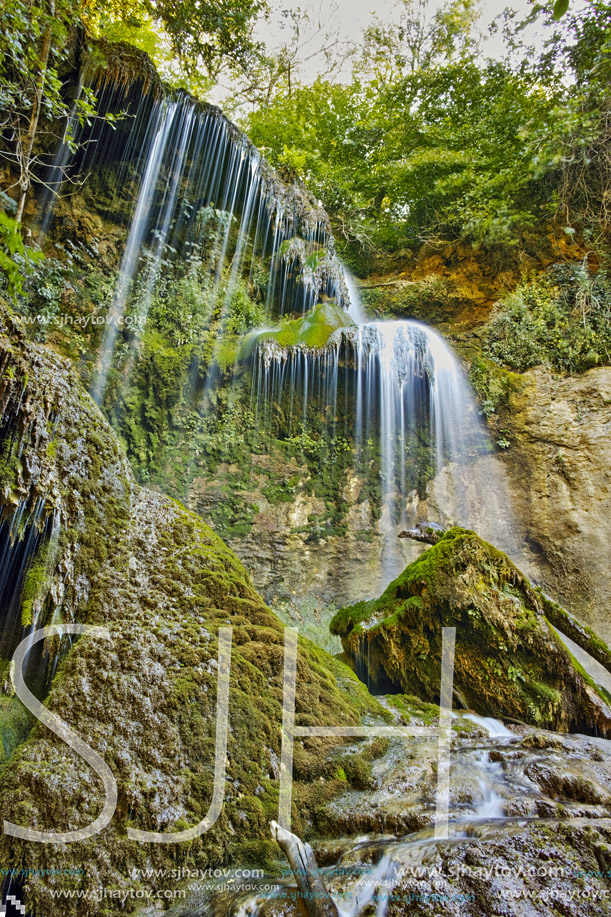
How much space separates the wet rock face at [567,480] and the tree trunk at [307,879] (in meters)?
7.94

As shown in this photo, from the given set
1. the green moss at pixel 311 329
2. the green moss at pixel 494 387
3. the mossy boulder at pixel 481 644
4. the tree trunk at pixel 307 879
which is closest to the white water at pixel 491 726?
the mossy boulder at pixel 481 644

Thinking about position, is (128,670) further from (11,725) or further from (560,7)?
(560,7)

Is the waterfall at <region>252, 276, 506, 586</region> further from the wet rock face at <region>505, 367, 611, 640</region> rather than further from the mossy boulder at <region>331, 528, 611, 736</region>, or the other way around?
the mossy boulder at <region>331, 528, 611, 736</region>

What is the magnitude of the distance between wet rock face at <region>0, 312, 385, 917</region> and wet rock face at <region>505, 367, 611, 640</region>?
662 centimetres

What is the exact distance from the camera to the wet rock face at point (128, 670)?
83.1 inches

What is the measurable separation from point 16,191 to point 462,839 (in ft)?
29.9

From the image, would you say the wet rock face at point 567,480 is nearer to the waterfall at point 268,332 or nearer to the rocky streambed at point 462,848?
the waterfall at point 268,332

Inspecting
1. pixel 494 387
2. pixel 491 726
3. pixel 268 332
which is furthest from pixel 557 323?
pixel 491 726

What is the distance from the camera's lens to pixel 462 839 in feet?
7.55

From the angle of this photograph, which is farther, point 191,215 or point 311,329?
point 311,329

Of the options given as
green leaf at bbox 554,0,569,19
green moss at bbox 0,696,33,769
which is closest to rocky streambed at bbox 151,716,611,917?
green moss at bbox 0,696,33,769

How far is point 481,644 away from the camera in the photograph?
15.2 ft

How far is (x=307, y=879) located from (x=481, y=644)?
10.6ft

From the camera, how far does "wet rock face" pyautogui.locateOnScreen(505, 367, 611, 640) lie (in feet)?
26.8
